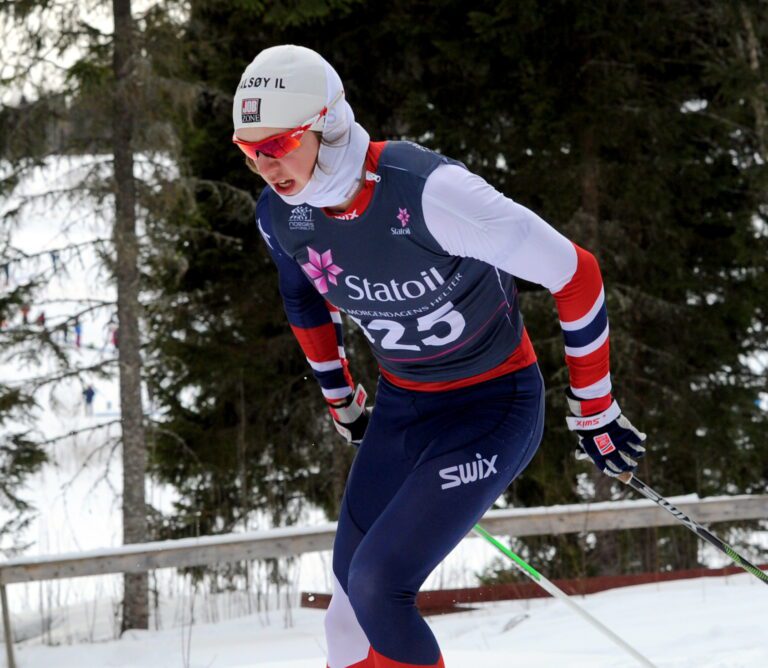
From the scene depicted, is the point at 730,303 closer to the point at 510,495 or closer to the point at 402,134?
the point at 510,495

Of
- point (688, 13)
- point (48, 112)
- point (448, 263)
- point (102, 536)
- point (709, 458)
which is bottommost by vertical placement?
point (102, 536)

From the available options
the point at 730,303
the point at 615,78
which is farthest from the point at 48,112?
the point at 730,303

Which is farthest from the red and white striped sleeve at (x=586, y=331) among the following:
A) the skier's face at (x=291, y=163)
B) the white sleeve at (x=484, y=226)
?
the skier's face at (x=291, y=163)

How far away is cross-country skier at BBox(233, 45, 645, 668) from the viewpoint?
2352mm

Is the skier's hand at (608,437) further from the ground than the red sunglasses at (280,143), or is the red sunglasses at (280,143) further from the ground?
the red sunglasses at (280,143)

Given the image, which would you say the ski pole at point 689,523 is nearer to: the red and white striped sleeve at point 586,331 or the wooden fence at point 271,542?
the red and white striped sleeve at point 586,331

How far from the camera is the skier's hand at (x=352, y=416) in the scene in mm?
3314

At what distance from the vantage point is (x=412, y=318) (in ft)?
8.41

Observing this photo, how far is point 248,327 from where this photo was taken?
10117 millimetres

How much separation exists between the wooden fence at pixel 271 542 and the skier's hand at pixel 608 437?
2.89 m

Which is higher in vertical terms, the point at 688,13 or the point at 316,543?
the point at 688,13

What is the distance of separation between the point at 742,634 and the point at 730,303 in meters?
6.21

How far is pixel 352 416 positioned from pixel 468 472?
94 centimetres

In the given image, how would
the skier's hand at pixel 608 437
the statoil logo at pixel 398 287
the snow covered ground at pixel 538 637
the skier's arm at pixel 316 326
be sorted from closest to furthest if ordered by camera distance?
Result: the statoil logo at pixel 398 287, the skier's hand at pixel 608 437, the skier's arm at pixel 316 326, the snow covered ground at pixel 538 637
